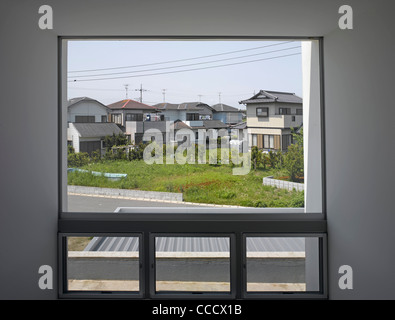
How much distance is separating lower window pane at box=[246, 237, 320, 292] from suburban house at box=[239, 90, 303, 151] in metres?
1.26

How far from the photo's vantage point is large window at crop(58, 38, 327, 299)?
4688 mm

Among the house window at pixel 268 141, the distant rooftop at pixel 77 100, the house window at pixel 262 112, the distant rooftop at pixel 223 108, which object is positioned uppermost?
the distant rooftop at pixel 77 100

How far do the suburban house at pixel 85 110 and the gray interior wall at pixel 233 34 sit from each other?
291mm

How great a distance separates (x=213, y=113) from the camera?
4.96m

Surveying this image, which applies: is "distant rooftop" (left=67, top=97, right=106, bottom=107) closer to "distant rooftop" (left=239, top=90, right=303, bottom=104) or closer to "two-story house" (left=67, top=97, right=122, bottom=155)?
"two-story house" (left=67, top=97, right=122, bottom=155)

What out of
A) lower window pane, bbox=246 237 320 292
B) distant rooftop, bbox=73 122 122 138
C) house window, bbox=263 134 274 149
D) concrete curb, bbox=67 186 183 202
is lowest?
lower window pane, bbox=246 237 320 292

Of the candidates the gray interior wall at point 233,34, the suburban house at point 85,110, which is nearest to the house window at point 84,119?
the suburban house at point 85,110

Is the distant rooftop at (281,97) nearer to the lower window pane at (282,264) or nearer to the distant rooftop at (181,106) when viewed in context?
the distant rooftop at (181,106)

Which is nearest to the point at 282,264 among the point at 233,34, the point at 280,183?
the point at 280,183

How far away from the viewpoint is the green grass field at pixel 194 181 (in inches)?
191

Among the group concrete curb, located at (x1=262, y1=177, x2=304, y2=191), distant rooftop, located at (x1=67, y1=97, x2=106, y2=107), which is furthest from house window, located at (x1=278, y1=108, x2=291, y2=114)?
distant rooftop, located at (x1=67, y1=97, x2=106, y2=107)
